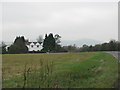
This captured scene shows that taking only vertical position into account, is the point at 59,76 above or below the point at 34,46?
below

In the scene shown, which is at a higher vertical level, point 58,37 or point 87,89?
point 58,37

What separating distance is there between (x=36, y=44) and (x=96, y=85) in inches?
4591

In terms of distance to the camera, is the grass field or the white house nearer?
the grass field

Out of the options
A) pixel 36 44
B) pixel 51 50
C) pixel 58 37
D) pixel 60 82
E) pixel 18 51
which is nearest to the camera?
pixel 60 82

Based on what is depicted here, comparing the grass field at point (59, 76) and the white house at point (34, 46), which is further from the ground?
the white house at point (34, 46)

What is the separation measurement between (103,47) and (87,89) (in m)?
83.6

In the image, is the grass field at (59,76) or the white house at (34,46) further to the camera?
the white house at (34,46)

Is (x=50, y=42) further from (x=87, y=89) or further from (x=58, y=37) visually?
(x=87, y=89)

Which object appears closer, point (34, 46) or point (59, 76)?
point (59, 76)

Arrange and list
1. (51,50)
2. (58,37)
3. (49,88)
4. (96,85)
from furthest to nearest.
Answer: (58,37) < (51,50) < (96,85) < (49,88)

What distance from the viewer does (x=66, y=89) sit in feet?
35.9

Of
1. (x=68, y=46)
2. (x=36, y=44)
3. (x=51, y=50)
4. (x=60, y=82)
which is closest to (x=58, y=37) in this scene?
(x=68, y=46)

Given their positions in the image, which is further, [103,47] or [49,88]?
[103,47]

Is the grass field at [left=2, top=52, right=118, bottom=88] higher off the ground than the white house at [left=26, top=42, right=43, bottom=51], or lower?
lower
